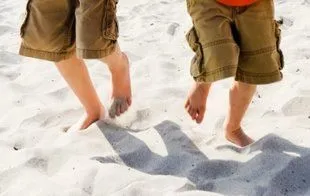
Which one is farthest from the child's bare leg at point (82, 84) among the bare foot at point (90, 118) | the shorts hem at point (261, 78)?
the shorts hem at point (261, 78)

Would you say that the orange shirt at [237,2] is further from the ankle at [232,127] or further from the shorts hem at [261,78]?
the ankle at [232,127]

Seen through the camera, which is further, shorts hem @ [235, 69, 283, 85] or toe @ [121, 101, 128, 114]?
toe @ [121, 101, 128, 114]

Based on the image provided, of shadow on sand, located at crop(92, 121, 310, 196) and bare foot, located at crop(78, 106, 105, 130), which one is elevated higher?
shadow on sand, located at crop(92, 121, 310, 196)

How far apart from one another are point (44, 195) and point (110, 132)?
588mm

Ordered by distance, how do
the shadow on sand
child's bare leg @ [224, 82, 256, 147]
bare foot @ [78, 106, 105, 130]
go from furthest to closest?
1. bare foot @ [78, 106, 105, 130]
2. child's bare leg @ [224, 82, 256, 147]
3. the shadow on sand

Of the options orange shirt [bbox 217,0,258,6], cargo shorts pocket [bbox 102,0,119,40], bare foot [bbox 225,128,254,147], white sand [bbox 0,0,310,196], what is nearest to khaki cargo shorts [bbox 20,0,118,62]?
cargo shorts pocket [bbox 102,0,119,40]

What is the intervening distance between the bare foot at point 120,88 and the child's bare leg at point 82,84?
0.29 ft

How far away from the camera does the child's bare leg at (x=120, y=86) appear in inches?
106

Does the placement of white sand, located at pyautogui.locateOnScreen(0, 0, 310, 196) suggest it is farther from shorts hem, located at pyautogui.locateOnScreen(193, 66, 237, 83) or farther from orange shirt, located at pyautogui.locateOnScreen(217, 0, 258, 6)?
orange shirt, located at pyautogui.locateOnScreen(217, 0, 258, 6)

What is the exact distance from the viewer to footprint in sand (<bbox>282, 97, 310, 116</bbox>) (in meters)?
2.62

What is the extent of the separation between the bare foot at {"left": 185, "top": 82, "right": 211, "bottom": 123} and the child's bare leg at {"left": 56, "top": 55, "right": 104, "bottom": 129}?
555mm

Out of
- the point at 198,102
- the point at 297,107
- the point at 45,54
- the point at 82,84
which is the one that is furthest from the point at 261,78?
the point at 45,54

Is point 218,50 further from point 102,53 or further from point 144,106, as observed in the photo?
point 144,106

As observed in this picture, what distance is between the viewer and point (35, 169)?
236 cm
